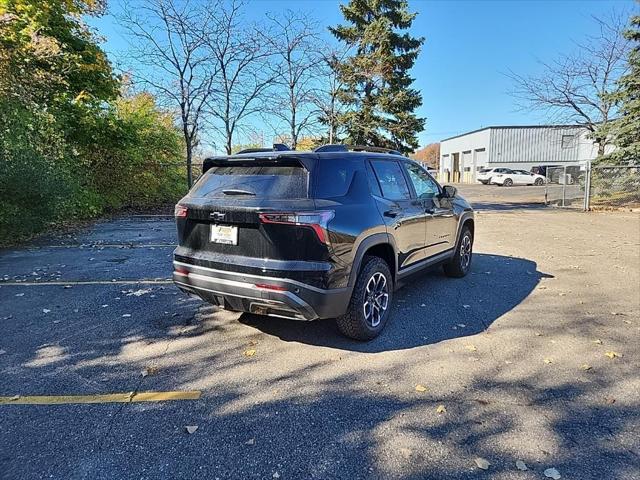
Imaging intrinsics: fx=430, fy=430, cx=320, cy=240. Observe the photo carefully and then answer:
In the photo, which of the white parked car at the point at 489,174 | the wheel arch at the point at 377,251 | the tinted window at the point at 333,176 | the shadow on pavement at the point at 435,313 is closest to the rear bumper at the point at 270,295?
the wheel arch at the point at 377,251

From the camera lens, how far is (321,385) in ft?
10.4

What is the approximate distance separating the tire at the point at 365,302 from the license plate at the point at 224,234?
1.10 meters

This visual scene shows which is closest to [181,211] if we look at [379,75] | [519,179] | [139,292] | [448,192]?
[139,292]

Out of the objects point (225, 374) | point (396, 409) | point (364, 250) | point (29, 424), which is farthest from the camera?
point (364, 250)

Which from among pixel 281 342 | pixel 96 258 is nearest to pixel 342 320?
pixel 281 342

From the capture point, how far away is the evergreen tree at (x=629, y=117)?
54.3 ft

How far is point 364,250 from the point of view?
12.1 ft

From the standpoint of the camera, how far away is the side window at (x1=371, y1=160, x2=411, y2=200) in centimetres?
430

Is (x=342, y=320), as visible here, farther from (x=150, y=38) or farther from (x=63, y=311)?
(x=150, y=38)

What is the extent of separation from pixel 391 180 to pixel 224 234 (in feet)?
6.22

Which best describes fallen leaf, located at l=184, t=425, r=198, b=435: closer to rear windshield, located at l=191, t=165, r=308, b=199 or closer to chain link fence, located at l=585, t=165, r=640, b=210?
rear windshield, located at l=191, t=165, r=308, b=199

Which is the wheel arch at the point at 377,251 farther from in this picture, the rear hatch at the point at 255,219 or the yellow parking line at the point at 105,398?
the yellow parking line at the point at 105,398

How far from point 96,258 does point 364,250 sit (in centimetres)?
569

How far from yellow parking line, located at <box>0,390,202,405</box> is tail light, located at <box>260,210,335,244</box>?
54.0 inches
